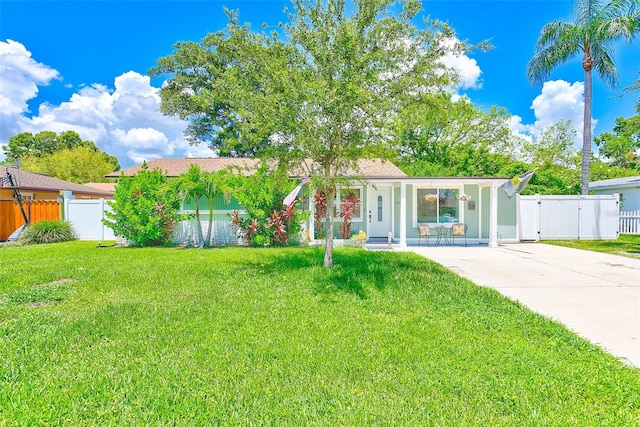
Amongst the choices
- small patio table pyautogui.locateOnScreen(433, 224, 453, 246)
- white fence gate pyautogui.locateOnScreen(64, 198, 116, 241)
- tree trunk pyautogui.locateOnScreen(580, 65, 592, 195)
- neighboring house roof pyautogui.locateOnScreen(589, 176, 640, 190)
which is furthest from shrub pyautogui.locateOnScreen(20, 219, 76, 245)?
neighboring house roof pyautogui.locateOnScreen(589, 176, 640, 190)

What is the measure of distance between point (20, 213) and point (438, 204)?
17.2 meters

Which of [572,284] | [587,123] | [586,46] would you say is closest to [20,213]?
[572,284]

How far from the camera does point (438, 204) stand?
14055mm

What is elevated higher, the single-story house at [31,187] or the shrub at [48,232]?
the single-story house at [31,187]

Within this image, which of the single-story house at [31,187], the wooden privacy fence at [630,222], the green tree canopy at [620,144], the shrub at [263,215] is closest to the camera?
the shrub at [263,215]

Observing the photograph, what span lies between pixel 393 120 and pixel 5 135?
58486 mm

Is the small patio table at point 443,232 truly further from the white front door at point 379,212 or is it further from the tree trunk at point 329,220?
the tree trunk at point 329,220

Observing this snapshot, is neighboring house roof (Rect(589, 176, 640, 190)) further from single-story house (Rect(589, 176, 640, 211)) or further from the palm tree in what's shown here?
the palm tree

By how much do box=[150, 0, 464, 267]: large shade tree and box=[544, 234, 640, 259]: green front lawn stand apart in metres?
9.47

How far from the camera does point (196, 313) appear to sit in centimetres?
482

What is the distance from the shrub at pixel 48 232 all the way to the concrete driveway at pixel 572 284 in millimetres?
13967

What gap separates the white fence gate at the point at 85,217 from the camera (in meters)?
13.7

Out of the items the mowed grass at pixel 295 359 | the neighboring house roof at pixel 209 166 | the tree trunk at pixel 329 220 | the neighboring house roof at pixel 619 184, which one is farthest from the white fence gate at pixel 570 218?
the tree trunk at pixel 329 220

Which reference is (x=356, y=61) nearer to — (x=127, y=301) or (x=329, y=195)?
(x=329, y=195)
